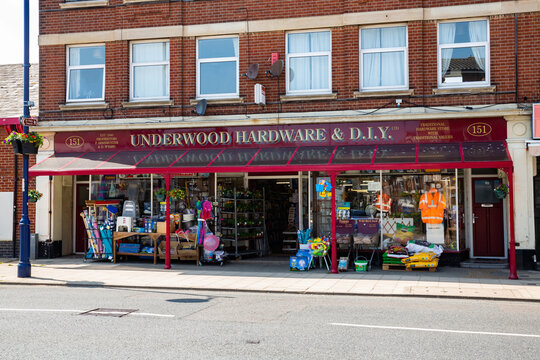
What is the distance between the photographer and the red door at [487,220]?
15141mm

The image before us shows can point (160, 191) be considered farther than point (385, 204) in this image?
Yes

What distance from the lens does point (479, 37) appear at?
14453 millimetres

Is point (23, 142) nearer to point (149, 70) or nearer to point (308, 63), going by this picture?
point (149, 70)

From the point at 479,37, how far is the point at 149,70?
366 inches

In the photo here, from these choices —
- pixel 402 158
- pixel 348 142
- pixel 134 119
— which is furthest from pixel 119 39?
pixel 402 158

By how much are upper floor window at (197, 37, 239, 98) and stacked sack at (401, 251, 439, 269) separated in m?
6.59

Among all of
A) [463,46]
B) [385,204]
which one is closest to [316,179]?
[385,204]

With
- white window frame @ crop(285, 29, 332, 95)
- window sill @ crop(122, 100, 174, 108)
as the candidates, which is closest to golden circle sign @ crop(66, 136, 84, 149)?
window sill @ crop(122, 100, 174, 108)

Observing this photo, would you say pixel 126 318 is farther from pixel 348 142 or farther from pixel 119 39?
pixel 119 39

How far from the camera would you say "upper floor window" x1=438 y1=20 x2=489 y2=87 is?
14.4m

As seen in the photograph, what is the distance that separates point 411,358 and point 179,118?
11407 millimetres

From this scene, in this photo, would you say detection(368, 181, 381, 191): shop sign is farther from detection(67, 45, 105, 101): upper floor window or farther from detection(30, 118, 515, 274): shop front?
detection(67, 45, 105, 101): upper floor window

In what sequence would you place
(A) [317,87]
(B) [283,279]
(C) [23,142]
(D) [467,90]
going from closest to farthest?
(B) [283,279] → (C) [23,142] → (D) [467,90] → (A) [317,87]

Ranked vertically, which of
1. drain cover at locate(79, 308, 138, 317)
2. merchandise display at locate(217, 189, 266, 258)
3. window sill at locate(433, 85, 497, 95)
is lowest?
drain cover at locate(79, 308, 138, 317)
